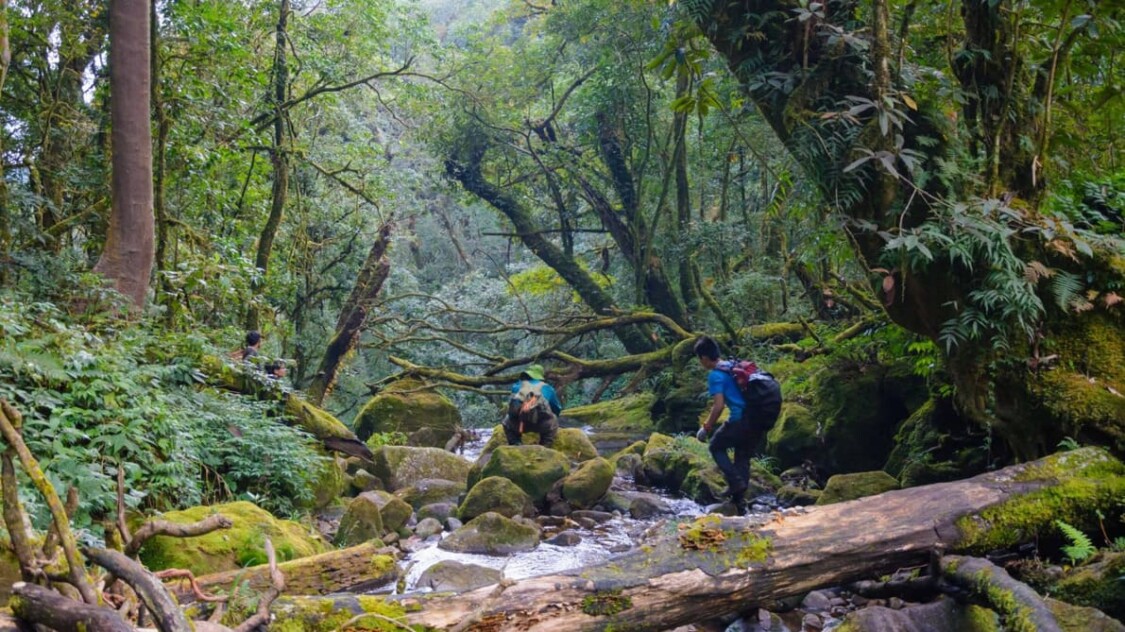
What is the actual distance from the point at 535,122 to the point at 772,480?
496 inches

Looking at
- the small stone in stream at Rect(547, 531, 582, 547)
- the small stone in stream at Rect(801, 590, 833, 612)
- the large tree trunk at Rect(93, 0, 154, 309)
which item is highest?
the large tree trunk at Rect(93, 0, 154, 309)

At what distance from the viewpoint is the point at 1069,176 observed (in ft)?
19.7

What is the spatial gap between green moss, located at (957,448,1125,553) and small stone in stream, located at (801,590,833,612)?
3.91 ft

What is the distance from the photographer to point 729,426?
7852mm

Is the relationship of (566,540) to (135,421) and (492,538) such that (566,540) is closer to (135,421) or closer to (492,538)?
(492,538)

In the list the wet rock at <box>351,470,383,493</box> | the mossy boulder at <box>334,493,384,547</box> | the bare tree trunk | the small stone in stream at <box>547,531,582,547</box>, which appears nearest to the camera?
the mossy boulder at <box>334,493,384,547</box>

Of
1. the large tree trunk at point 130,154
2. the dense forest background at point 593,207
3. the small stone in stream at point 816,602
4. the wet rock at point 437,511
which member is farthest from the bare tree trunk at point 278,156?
the small stone in stream at point 816,602

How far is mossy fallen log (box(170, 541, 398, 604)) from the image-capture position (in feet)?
14.4

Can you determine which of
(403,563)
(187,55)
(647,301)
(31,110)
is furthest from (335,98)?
(403,563)

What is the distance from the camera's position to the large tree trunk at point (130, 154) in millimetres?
8344

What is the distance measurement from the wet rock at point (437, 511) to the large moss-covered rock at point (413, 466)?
1430 millimetres

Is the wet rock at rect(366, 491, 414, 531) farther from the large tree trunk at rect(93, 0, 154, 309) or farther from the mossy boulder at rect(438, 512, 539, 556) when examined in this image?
the large tree trunk at rect(93, 0, 154, 309)

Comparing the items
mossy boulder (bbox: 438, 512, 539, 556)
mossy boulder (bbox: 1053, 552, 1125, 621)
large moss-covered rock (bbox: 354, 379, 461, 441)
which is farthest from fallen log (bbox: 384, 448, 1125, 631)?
large moss-covered rock (bbox: 354, 379, 461, 441)

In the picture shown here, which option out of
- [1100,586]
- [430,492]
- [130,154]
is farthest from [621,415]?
[1100,586]
